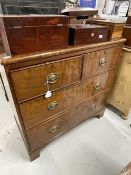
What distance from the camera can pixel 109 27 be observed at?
38.0 inches

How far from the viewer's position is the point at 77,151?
1.22m

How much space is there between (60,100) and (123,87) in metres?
0.79

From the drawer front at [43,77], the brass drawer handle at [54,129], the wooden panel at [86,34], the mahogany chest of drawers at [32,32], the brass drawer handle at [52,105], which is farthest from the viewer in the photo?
the brass drawer handle at [54,129]

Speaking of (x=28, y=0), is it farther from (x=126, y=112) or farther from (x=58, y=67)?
(x=126, y=112)

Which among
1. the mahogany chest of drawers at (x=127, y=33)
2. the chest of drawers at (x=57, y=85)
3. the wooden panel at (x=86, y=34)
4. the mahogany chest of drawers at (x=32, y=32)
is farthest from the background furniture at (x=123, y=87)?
the mahogany chest of drawers at (x=32, y=32)

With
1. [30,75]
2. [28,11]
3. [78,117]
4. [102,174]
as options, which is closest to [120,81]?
[78,117]

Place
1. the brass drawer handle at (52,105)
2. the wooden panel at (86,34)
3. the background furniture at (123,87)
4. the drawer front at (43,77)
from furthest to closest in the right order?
the background furniture at (123,87)
the brass drawer handle at (52,105)
the wooden panel at (86,34)
the drawer front at (43,77)

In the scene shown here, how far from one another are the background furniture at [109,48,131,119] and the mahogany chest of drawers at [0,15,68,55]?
780 mm

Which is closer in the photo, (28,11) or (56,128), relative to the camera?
(56,128)

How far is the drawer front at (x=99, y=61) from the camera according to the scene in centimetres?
93

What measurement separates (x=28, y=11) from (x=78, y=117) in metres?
1.17

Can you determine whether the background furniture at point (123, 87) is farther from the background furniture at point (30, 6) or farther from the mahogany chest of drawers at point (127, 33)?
the background furniture at point (30, 6)

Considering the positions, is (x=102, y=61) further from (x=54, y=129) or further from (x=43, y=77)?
(x=54, y=129)

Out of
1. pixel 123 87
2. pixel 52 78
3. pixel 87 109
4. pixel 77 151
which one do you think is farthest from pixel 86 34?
pixel 77 151
